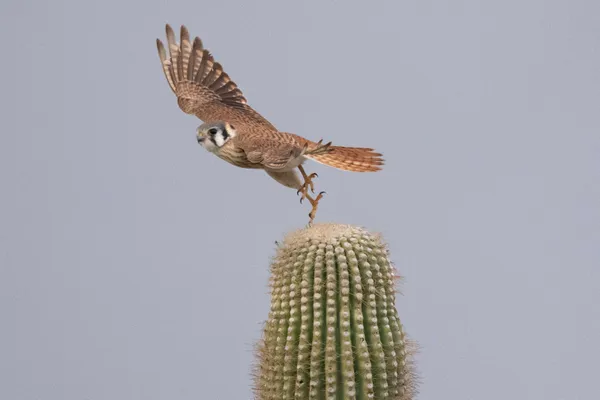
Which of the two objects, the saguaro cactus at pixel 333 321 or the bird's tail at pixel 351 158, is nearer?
the saguaro cactus at pixel 333 321

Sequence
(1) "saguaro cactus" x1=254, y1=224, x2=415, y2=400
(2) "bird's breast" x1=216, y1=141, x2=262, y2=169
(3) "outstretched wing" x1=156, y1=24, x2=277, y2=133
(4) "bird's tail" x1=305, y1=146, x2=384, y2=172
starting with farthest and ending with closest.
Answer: (3) "outstretched wing" x1=156, y1=24, x2=277, y2=133 < (2) "bird's breast" x1=216, y1=141, x2=262, y2=169 < (4) "bird's tail" x1=305, y1=146, x2=384, y2=172 < (1) "saguaro cactus" x1=254, y1=224, x2=415, y2=400

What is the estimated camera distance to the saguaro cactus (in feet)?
14.4

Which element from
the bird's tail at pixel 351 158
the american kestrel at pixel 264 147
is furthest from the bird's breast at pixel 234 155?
the bird's tail at pixel 351 158

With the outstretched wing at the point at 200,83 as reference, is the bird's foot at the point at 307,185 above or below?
below

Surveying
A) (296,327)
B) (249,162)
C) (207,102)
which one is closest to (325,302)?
(296,327)

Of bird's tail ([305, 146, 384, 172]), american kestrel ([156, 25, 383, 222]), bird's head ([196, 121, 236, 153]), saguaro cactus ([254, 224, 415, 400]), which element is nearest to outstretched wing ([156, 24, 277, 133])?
american kestrel ([156, 25, 383, 222])

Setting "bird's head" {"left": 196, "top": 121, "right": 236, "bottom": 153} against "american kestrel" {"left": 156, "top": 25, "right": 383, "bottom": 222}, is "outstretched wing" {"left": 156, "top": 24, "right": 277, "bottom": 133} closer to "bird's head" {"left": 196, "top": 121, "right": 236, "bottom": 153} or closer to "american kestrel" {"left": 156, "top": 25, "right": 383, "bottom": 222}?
"american kestrel" {"left": 156, "top": 25, "right": 383, "bottom": 222}

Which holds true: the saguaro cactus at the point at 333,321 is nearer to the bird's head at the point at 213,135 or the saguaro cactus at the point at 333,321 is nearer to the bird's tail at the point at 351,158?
the bird's tail at the point at 351,158

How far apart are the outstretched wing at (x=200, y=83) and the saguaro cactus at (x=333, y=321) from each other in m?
1.24

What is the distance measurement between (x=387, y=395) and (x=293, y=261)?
0.63 meters

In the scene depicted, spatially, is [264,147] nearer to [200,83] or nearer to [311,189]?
[311,189]

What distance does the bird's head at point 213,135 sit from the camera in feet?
16.6

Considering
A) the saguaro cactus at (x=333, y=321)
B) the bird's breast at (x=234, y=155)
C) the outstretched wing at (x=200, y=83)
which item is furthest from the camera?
the outstretched wing at (x=200, y=83)

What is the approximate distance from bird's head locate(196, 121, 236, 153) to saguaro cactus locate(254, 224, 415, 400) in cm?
70
